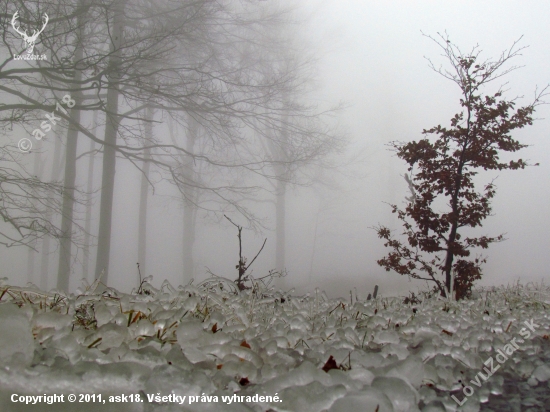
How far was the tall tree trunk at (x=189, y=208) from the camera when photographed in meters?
4.02

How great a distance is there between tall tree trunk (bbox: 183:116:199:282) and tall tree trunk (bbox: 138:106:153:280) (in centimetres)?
38

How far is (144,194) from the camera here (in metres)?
4.23

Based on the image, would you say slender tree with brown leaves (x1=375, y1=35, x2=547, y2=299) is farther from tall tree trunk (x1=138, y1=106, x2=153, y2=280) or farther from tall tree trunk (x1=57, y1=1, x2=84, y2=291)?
tall tree trunk (x1=57, y1=1, x2=84, y2=291)

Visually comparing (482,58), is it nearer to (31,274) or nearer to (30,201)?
(30,201)

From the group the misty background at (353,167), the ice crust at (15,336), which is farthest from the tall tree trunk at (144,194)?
the ice crust at (15,336)

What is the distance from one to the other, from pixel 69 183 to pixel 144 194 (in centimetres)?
80

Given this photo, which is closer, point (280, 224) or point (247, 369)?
point (247, 369)

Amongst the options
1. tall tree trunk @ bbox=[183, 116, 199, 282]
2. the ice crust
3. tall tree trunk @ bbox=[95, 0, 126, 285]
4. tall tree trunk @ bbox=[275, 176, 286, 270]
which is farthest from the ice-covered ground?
tall tree trunk @ bbox=[275, 176, 286, 270]

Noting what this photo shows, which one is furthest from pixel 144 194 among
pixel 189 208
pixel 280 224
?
pixel 280 224

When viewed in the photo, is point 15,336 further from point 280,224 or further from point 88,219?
point 280,224

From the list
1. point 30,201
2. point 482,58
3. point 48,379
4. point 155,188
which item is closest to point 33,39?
point 30,201

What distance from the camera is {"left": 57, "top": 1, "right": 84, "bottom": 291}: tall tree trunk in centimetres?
346

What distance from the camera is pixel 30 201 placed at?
3246 mm

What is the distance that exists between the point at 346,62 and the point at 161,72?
282cm
